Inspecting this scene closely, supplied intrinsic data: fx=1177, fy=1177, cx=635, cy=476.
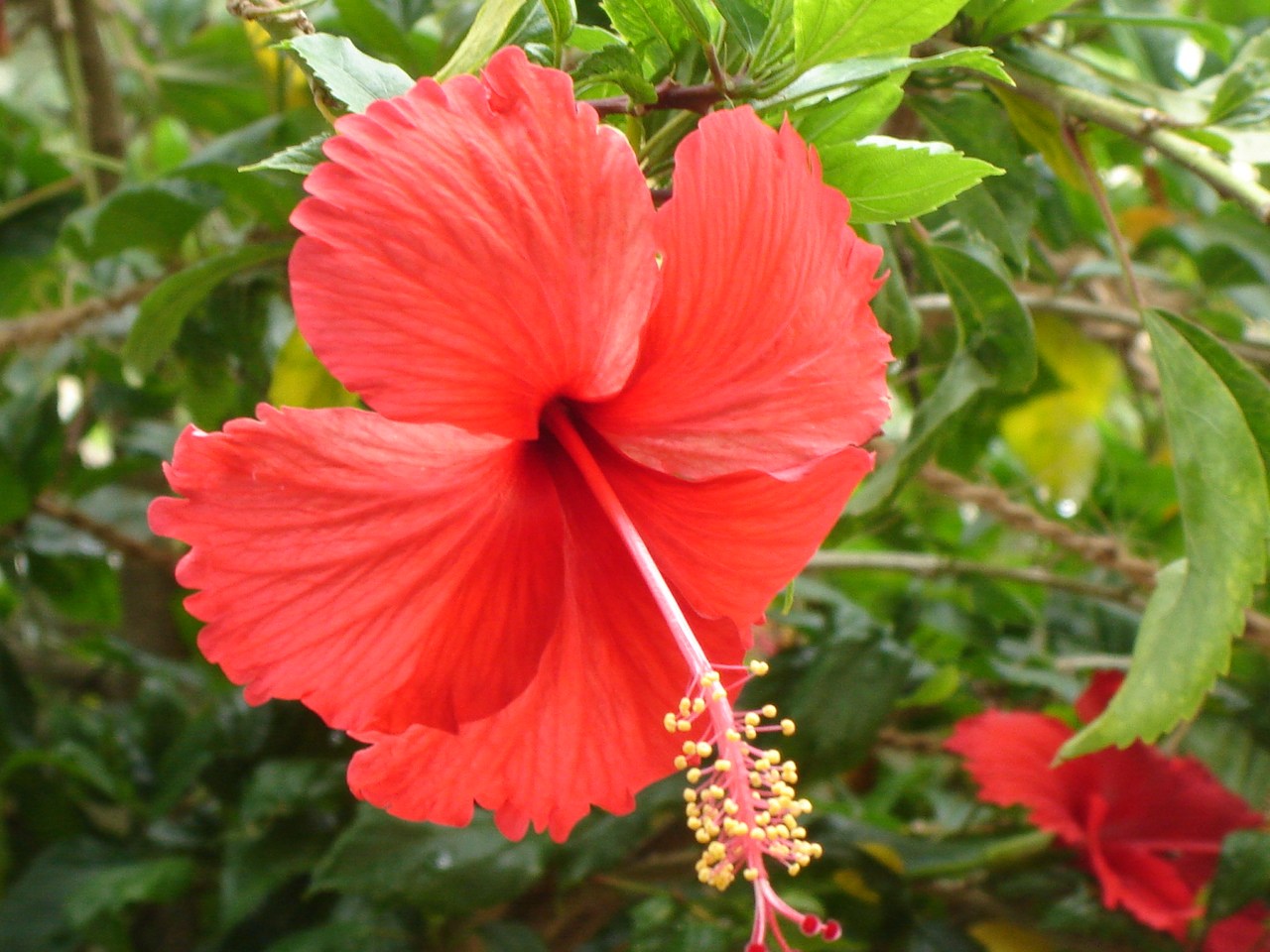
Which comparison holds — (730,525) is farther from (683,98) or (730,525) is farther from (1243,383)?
(1243,383)

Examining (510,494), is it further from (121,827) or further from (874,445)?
(121,827)

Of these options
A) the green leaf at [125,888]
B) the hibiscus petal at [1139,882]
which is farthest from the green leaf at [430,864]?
the hibiscus petal at [1139,882]

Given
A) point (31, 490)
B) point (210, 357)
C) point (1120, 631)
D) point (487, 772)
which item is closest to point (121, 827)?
point (31, 490)

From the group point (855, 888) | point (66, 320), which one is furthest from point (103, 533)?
point (855, 888)

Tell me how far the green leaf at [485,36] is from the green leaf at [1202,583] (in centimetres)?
38

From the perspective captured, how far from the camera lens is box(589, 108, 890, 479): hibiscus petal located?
15.0 inches

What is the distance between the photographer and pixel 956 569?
3.54ft

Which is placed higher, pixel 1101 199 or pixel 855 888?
pixel 1101 199

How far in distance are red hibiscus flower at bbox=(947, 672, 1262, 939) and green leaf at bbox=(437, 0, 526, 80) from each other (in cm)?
65

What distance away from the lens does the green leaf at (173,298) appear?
2.35 ft

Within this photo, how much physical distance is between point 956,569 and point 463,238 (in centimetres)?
81

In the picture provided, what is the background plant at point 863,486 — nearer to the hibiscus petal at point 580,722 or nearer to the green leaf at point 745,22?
the green leaf at point 745,22

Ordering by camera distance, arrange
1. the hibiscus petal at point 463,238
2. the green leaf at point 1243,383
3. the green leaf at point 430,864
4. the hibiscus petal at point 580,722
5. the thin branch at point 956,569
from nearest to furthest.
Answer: the hibiscus petal at point 463,238
the hibiscus petal at point 580,722
the green leaf at point 1243,383
the green leaf at point 430,864
the thin branch at point 956,569

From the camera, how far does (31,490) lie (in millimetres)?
1092
